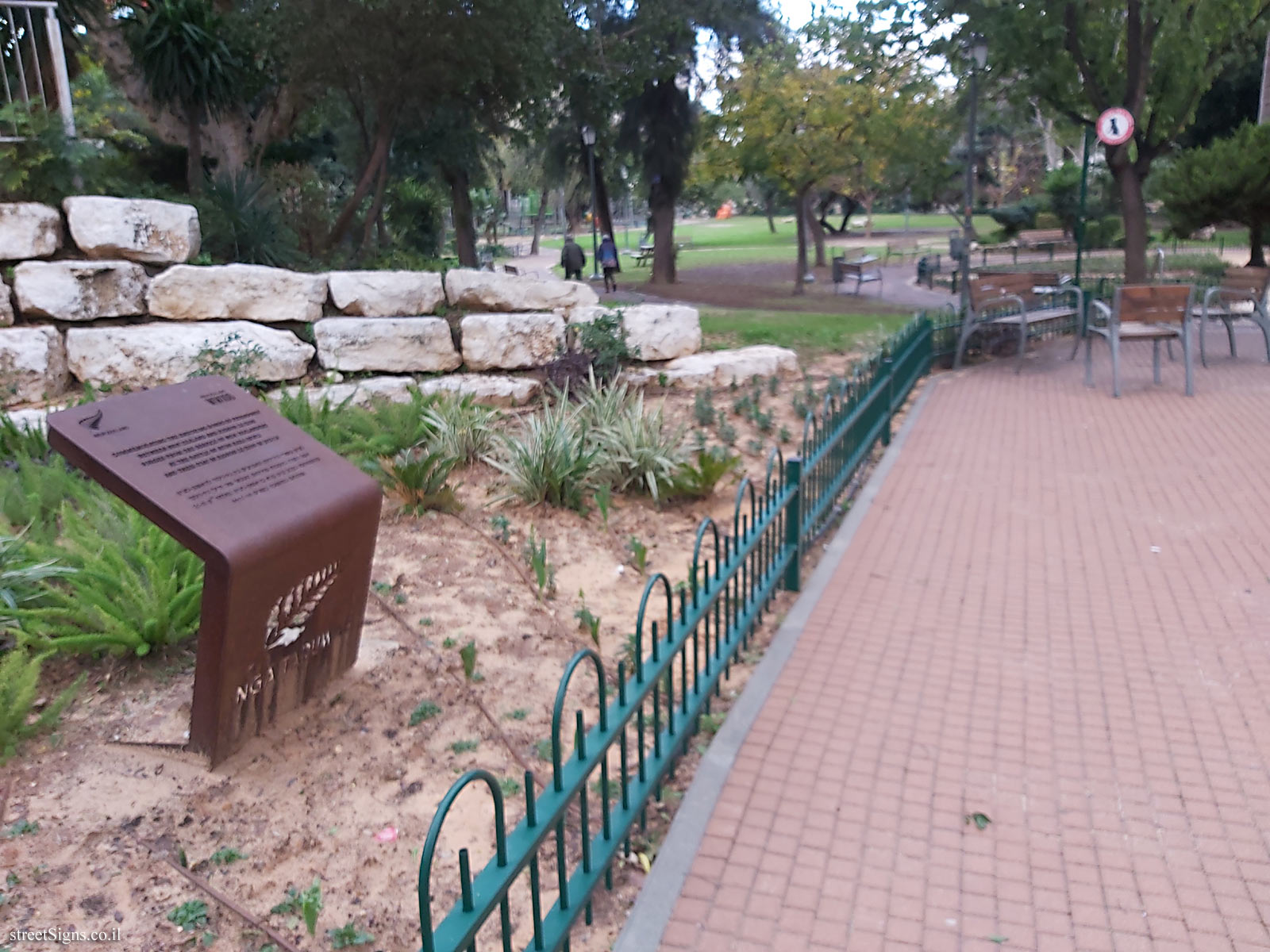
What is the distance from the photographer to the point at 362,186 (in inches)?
433

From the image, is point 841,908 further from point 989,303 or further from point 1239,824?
point 989,303

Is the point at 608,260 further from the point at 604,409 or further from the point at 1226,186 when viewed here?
the point at 604,409

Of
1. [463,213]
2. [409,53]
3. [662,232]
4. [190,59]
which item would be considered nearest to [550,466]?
[409,53]

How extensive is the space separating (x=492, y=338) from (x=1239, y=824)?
277 inches

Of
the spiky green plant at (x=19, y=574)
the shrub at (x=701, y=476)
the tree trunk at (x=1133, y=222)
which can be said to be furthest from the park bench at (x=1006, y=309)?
the spiky green plant at (x=19, y=574)

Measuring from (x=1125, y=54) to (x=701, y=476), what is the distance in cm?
1312

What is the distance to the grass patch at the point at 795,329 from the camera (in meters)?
11.2

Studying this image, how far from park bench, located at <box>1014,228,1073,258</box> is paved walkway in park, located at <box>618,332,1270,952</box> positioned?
23.4m

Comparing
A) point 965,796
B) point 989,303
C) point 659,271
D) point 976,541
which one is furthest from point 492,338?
point 659,271

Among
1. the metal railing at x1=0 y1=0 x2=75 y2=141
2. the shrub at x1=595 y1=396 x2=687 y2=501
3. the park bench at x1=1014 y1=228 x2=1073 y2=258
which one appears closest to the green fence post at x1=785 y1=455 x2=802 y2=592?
the shrub at x1=595 y1=396 x2=687 y2=501

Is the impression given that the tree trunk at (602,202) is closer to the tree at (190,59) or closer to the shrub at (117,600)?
the tree at (190,59)

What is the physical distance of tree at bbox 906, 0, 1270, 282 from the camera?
1297 centimetres

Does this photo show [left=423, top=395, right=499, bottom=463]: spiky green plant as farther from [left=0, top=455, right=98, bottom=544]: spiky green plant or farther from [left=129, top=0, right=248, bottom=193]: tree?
[left=129, top=0, right=248, bottom=193]: tree

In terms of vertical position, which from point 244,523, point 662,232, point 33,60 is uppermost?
point 33,60
